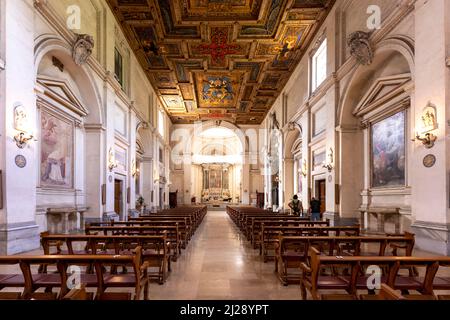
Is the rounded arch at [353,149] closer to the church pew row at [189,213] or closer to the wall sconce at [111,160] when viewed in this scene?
the church pew row at [189,213]

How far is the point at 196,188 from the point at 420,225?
30294 millimetres

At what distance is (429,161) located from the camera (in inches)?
Result: 278

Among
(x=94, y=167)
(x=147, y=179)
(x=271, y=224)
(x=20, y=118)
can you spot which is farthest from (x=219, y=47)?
(x=20, y=118)

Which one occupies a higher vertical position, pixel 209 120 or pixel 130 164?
pixel 209 120

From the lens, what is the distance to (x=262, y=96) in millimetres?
24062

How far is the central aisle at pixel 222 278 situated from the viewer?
188 inches

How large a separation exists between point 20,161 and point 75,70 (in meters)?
4.60

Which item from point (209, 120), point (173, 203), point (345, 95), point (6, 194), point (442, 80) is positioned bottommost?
point (173, 203)

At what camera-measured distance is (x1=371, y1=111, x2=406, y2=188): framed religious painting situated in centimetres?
950

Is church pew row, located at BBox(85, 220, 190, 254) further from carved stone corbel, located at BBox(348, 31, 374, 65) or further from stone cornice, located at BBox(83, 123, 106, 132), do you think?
carved stone corbel, located at BBox(348, 31, 374, 65)

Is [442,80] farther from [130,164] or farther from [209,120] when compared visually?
[209,120]
